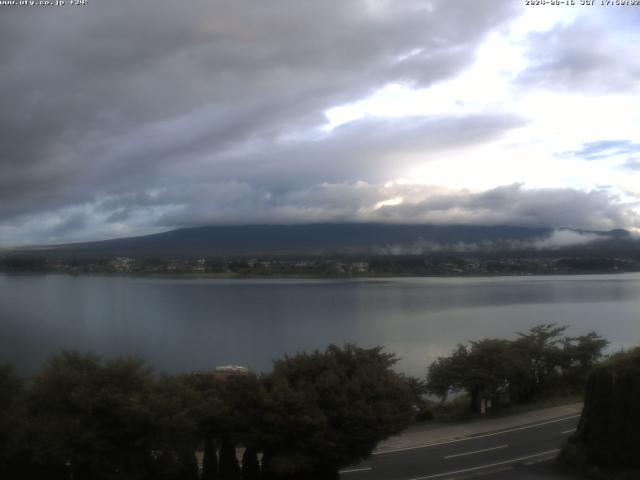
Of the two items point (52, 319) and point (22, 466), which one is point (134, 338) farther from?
point (22, 466)

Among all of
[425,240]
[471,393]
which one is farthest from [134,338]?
[425,240]

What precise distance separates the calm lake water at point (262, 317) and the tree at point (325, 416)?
15749 millimetres

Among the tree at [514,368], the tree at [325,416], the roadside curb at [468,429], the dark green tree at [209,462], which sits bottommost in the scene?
the roadside curb at [468,429]

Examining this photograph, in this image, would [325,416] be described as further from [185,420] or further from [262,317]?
[262,317]

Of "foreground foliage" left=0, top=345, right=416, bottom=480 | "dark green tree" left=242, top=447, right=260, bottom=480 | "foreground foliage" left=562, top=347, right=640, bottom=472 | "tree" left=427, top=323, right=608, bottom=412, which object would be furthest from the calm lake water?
"dark green tree" left=242, top=447, right=260, bottom=480

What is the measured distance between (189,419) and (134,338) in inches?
1031

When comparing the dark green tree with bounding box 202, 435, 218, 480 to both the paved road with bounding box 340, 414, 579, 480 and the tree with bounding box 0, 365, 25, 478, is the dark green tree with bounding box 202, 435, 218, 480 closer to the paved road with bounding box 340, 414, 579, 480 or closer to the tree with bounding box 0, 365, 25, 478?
the tree with bounding box 0, 365, 25, 478

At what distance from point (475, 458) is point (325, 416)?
462cm

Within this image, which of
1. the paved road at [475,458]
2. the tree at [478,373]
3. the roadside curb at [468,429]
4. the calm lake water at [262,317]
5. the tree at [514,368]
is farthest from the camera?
the calm lake water at [262,317]

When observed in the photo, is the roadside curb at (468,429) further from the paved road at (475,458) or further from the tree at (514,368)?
the tree at (514,368)

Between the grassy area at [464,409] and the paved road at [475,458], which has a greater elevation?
the paved road at [475,458]

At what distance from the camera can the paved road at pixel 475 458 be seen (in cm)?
1221

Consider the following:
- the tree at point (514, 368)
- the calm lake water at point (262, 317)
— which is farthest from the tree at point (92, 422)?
the calm lake water at point (262, 317)

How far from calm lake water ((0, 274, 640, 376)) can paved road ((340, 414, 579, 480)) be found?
11396 mm
